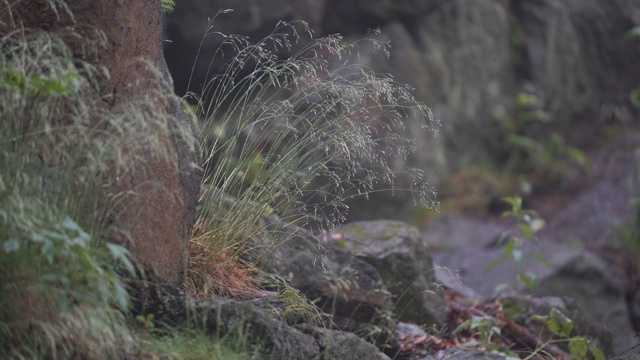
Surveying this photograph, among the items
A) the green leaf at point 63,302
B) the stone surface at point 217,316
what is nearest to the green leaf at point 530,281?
the stone surface at point 217,316

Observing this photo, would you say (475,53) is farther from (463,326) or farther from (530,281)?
(463,326)

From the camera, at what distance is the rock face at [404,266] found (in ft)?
15.8

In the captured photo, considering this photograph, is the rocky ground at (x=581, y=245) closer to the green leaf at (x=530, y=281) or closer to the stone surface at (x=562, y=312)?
the green leaf at (x=530, y=281)

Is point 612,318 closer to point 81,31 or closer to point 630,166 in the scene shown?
point 630,166

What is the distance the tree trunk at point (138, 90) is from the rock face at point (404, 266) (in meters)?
1.58

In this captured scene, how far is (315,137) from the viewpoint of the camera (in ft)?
12.4

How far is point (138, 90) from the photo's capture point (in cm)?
328

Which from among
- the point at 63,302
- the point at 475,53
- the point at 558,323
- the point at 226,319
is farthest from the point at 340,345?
the point at 475,53

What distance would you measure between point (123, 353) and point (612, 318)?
5421 millimetres

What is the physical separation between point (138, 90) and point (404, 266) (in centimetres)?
221

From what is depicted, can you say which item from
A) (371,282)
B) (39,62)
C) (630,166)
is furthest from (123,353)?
(630,166)

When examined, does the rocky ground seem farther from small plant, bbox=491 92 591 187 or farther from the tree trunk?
the tree trunk

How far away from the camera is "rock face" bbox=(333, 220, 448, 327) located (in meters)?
4.82

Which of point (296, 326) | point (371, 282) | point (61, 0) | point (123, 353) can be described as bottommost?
point (371, 282)
